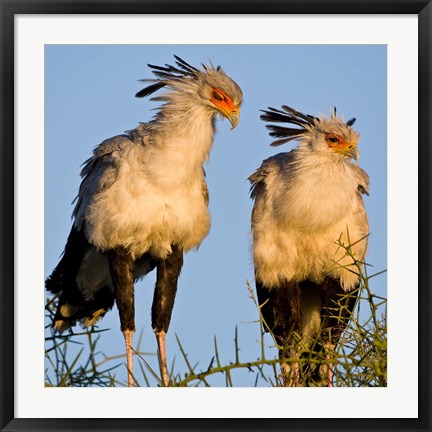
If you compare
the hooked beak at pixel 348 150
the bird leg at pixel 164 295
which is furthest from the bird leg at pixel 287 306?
the hooked beak at pixel 348 150

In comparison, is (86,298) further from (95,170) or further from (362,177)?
(362,177)

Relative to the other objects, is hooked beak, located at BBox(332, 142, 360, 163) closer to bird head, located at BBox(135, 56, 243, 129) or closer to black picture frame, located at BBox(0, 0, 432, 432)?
bird head, located at BBox(135, 56, 243, 129)

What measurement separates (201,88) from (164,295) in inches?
51.6

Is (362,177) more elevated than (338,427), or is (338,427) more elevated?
(362,177)

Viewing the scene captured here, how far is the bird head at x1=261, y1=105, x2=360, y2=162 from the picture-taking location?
24.4ft

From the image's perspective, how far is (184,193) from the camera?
275 inches

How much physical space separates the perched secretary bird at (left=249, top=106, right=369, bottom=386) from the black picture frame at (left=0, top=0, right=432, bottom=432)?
159 centimetres

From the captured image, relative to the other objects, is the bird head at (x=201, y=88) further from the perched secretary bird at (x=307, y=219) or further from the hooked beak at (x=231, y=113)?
the perched secretary bird at (x=307, y=219)

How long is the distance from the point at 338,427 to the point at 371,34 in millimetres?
2011

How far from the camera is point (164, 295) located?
7.29 metres

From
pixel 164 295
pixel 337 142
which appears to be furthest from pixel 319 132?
pixel 164 295

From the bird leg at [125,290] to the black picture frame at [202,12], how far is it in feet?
4.95

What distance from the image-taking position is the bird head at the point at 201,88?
23.1 feet

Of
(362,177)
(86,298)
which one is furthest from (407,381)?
(86,298)
